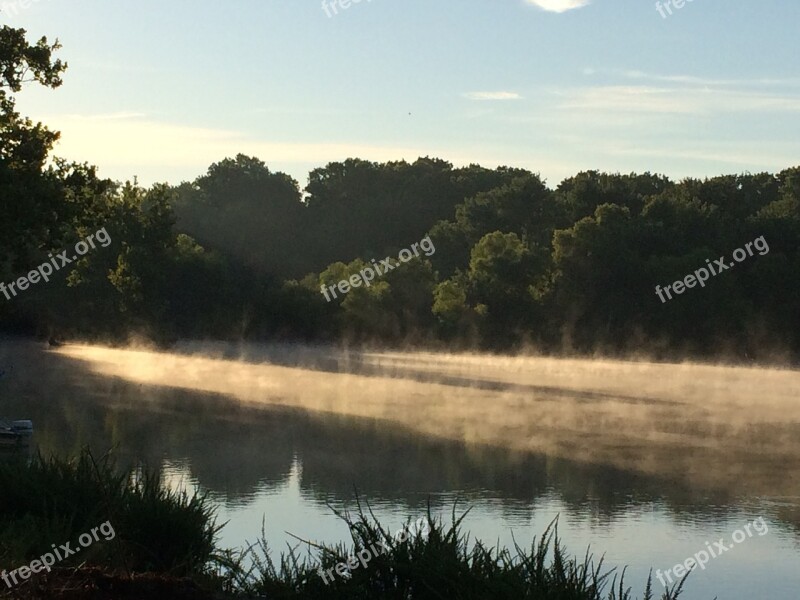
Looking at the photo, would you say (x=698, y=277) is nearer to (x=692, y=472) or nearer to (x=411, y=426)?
(x=411, y=426)

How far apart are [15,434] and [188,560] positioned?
15.7 m

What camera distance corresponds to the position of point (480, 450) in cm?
3284

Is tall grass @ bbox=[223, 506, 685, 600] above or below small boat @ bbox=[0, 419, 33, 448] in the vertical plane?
above

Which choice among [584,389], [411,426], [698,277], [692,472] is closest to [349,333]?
[698,277]

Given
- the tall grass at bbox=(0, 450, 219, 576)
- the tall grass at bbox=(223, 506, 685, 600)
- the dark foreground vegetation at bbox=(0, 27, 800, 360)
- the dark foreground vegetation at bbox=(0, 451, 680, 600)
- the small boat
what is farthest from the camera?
the dark foreground vegetation at bbox=(0, 27, 800, 360)

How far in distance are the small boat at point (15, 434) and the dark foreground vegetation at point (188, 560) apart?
11929mm

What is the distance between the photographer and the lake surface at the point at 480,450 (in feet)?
68.0

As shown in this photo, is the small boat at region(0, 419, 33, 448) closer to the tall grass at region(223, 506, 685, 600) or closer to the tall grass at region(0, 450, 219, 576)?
the tall grass at region(0, 450, 219, 576)

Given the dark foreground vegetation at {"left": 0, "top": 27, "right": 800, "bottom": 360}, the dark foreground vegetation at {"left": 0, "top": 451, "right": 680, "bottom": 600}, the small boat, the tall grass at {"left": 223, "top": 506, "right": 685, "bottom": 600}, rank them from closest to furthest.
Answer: the tall grass at {"left": 223, "top": 506, "right": 685, "bottom": 600} < the dark foreground vegetation at {"left": 0, "top": 451, "right": 680, "bottom": 600} < the small boat < the dark foreground vegetation at {"left": 0, "top": 27, "right": 800, "bottom": 360}

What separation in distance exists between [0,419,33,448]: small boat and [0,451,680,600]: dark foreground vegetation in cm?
1193

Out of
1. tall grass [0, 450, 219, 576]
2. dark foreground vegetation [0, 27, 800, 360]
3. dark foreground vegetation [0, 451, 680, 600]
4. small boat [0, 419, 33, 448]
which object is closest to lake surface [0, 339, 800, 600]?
small boat [0, 419, 33, 448]

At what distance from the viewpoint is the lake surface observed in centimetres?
2072

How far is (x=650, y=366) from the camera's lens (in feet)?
279

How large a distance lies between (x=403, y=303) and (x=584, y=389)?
42214mm
